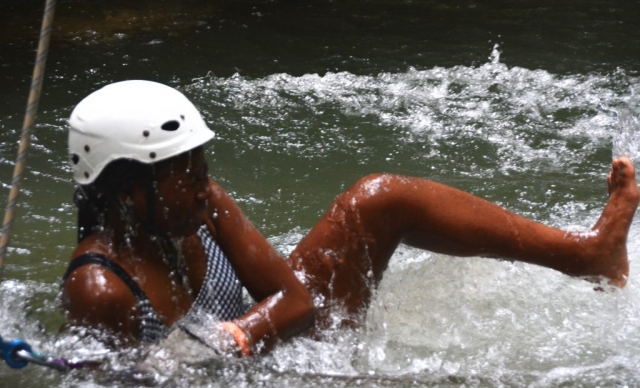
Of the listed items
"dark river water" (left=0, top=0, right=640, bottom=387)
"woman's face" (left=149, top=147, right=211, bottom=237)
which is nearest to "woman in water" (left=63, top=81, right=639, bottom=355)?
"woman's face" (left=149, top=147, right=211, bottom=237)

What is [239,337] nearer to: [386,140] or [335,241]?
[335,241]

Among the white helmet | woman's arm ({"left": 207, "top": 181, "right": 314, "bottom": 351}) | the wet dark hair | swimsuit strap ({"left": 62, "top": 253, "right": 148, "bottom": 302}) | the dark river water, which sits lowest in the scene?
the dark river water

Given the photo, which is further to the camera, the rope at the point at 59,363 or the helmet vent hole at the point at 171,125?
the helmet vent hole at the point at 171,125

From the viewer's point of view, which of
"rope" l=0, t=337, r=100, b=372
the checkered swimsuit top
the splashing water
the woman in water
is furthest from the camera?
the splashing water

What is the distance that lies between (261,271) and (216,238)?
15 cm

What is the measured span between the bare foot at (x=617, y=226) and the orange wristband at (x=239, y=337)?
1.07 metres

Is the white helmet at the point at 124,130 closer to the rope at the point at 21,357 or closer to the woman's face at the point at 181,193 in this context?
the woman's face at the point at 181,193

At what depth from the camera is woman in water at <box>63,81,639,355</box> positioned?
2014 mm

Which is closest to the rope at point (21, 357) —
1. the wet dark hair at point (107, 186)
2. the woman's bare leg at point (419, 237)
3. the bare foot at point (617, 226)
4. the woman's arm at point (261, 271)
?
the wet dark hair at point (107, 186)

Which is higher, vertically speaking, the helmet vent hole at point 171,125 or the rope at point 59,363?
the helmet vent hole at point 171,125

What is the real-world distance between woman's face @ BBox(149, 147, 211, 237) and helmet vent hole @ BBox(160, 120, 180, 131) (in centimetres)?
7

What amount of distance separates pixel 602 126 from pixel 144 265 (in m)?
2.94

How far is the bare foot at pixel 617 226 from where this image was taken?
261 centimetres

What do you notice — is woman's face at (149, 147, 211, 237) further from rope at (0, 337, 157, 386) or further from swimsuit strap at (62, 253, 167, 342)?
rope at (0, 337, 157, 386)
